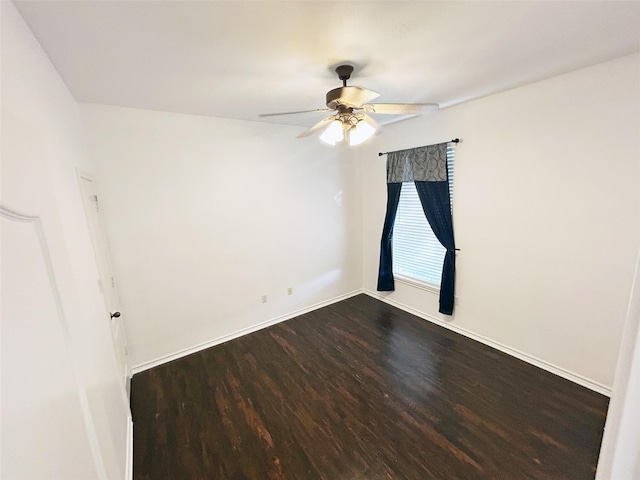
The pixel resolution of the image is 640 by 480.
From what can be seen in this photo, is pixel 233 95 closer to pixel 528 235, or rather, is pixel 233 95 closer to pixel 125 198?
pixel 125 198

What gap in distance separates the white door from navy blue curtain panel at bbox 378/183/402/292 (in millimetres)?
3132

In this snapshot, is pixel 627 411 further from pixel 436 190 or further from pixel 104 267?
pixel 104 267

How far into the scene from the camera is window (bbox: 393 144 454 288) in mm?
3510

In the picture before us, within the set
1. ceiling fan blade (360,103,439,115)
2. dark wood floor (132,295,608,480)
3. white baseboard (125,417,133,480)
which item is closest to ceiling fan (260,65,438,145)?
ceiling fan blade (360,103,439,115)

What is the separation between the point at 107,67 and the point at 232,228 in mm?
1790

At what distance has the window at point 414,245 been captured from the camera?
3510 mm

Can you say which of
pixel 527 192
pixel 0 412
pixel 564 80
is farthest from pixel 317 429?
pixel 564 80

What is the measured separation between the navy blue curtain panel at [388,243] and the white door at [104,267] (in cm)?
313

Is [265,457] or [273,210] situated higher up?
[273,210]

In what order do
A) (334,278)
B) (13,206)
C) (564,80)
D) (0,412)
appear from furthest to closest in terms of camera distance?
(334,278), (564,80), (13,206), (0,412)

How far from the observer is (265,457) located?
1864 millimetres

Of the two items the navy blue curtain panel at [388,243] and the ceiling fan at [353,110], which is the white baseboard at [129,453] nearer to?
the ceiling fan at [353,110]

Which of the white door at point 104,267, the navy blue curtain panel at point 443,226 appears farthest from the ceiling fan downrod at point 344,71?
the white door at point 104,267

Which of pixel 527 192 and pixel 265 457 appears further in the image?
pixel 527 192
